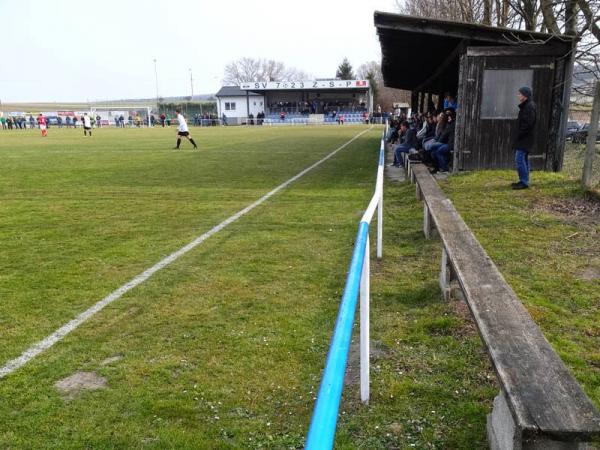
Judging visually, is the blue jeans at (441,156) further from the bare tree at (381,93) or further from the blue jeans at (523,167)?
the bare tree at (381,93)

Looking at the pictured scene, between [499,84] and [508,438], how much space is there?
10.1m

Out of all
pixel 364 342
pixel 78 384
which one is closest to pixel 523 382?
pixel 364 342

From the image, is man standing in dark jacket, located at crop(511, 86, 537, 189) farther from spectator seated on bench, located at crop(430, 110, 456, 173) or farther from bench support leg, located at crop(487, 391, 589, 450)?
bench support leg, located at crop(487, 391, 589, 450)

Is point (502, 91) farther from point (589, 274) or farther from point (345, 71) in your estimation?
point (345, 71)

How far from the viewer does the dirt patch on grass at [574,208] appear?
7191 millimetres

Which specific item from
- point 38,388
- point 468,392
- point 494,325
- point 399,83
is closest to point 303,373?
point 468,392

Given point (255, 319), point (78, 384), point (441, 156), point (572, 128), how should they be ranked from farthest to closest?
1. point (572, 128)
2. point (441, 156)
3. point (255, 319)
4. point (78, 384)

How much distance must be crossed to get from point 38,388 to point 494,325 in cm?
284

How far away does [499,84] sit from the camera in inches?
431

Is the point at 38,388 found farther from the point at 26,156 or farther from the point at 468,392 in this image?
the point at 26,156

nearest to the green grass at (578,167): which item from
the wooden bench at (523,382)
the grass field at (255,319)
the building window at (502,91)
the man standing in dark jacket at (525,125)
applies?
the grass field at (255,319)

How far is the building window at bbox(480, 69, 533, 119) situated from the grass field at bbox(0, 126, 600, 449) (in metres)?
2.52

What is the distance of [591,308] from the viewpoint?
4.34 meters

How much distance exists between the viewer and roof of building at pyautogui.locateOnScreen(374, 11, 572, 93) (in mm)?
10352
